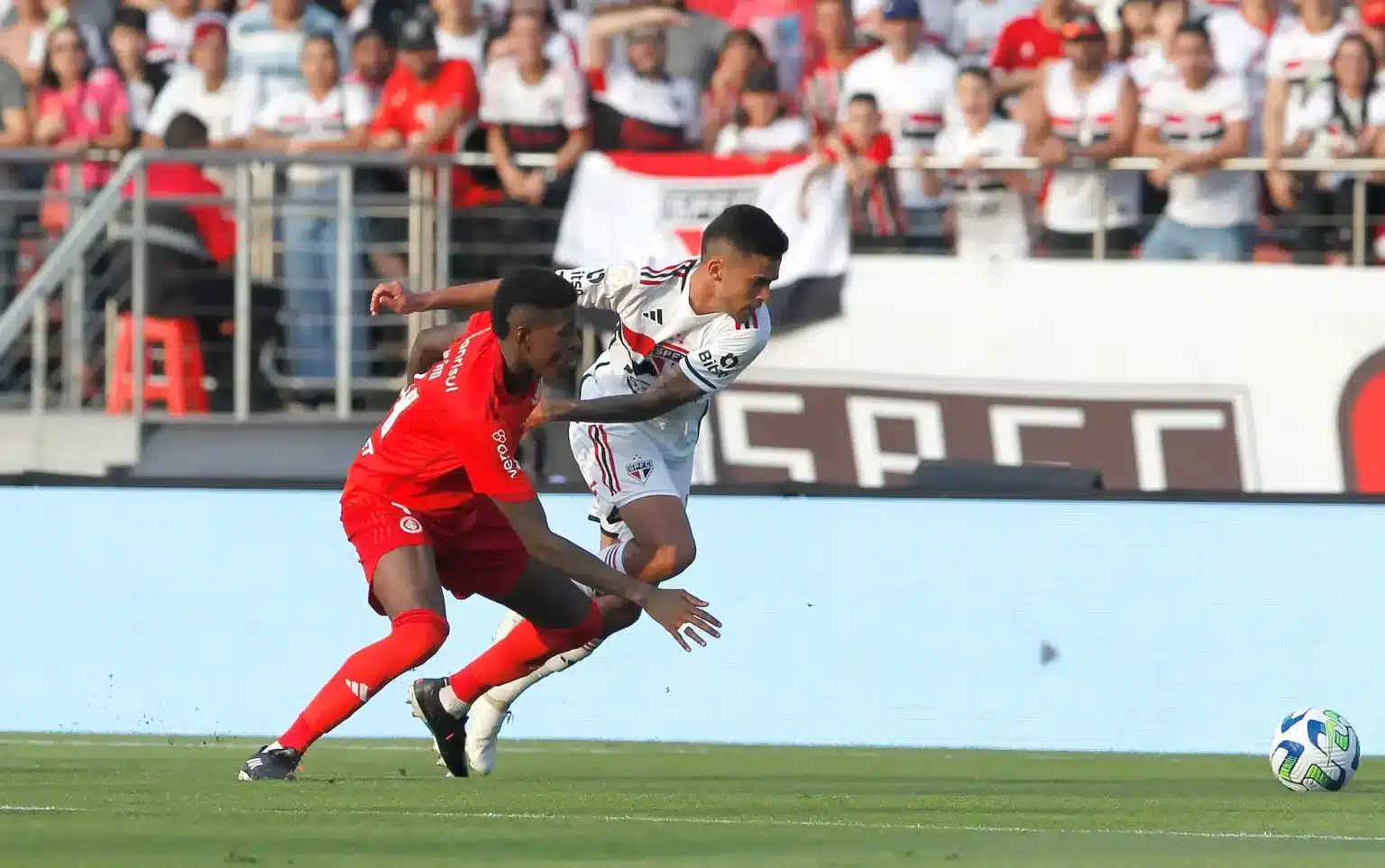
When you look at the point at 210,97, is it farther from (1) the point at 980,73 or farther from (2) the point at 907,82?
(1) the point at 980,73

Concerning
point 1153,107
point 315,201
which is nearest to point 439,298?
point 315,201

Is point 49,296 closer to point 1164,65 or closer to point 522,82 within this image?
point 522,82

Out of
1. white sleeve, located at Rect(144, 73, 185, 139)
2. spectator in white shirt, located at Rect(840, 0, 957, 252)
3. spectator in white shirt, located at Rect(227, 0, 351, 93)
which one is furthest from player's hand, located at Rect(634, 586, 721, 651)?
white sleeve, located at Rect(144, 73, 185, 139)

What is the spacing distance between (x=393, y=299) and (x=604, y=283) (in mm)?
1061

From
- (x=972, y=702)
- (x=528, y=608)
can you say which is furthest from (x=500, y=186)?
(x=528, y=608)

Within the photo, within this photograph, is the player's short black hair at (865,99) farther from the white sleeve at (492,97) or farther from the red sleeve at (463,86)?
the red sleeve at (463,86)

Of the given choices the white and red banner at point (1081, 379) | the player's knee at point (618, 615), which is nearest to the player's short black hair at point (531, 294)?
the player's knee at point (618, 615)

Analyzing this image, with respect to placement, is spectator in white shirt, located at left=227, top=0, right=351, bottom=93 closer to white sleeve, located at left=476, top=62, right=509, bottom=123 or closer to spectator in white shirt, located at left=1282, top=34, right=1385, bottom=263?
white sleeve, located at left=476, top=62, right=509, bottom=123

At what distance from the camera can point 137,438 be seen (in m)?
13.4

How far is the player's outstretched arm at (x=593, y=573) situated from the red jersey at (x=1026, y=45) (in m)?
6.83

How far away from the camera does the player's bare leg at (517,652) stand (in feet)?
27.8

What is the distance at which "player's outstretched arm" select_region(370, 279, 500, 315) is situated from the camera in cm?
817

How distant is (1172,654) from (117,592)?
199 inches

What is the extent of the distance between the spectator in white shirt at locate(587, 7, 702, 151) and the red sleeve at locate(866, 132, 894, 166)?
1.15 meters
